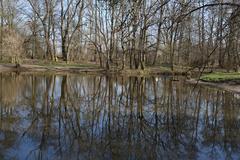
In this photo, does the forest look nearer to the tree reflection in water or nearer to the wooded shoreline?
the wooded shoreline

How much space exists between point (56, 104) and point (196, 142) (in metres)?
7.56

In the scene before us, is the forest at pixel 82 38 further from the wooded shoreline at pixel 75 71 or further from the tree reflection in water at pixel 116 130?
the tree reflection in water at pixel 116 130

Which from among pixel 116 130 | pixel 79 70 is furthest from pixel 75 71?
pixel 116 130

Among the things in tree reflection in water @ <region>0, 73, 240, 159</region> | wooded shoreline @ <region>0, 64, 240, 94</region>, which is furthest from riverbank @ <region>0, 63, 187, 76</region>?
tree reflection in water @ <region>0, 73, 240, 159</region>

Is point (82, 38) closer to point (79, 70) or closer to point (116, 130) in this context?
point (79, 70)

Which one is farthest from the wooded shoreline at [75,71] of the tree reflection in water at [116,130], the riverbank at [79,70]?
the tree reflection in water at [116,130]

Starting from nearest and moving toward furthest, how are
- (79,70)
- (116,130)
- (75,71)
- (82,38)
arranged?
1. (116,130)
2. (75,71)
3. (79,70)
4. (82,38)

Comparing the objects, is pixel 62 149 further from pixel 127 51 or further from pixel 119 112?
pixel 127 51

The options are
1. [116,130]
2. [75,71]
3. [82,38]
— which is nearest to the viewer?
[116,130]

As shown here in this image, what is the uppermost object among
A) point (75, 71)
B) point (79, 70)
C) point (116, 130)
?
point (79, 70)

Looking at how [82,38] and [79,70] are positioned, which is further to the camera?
[82,38]

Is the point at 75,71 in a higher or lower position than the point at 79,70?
lower

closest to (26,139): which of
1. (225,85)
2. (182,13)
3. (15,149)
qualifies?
(15,149)

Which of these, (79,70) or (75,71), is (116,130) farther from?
(79,70)
